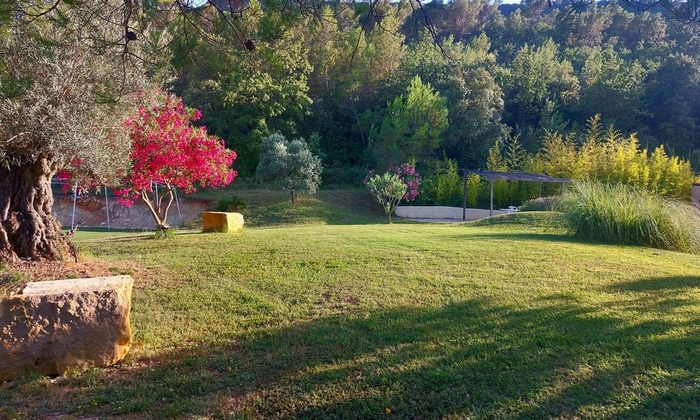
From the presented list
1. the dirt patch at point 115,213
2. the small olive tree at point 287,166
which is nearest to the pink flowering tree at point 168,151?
the small olive tree at point 287,166

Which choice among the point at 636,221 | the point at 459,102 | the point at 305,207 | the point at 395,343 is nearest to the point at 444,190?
the point at 459,102

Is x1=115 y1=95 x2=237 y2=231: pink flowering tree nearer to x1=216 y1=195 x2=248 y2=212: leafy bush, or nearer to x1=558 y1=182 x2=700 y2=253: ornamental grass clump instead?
x1=558 y1=182 x2=700 y2=253: ornamental grass clump

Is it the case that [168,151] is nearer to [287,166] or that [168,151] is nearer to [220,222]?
[220,222]

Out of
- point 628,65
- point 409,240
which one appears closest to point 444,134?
point 628,65

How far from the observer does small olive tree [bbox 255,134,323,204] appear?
20.5m

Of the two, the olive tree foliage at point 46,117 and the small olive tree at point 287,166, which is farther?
the small olive tree at point 287,166

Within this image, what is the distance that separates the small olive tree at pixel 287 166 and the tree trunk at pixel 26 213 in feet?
47.5

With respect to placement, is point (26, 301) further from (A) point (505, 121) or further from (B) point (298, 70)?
(A) point (505, 121)

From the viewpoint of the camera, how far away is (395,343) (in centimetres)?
365

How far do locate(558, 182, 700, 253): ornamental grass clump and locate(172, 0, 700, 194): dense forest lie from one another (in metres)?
11.4

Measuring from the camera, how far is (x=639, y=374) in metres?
3.18

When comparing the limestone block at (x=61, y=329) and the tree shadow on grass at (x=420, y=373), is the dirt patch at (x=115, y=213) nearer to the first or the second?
the limestone block at (x=61, y=329)

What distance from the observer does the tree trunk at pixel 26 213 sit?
575 centimetres

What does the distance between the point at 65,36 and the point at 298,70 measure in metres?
23.2
